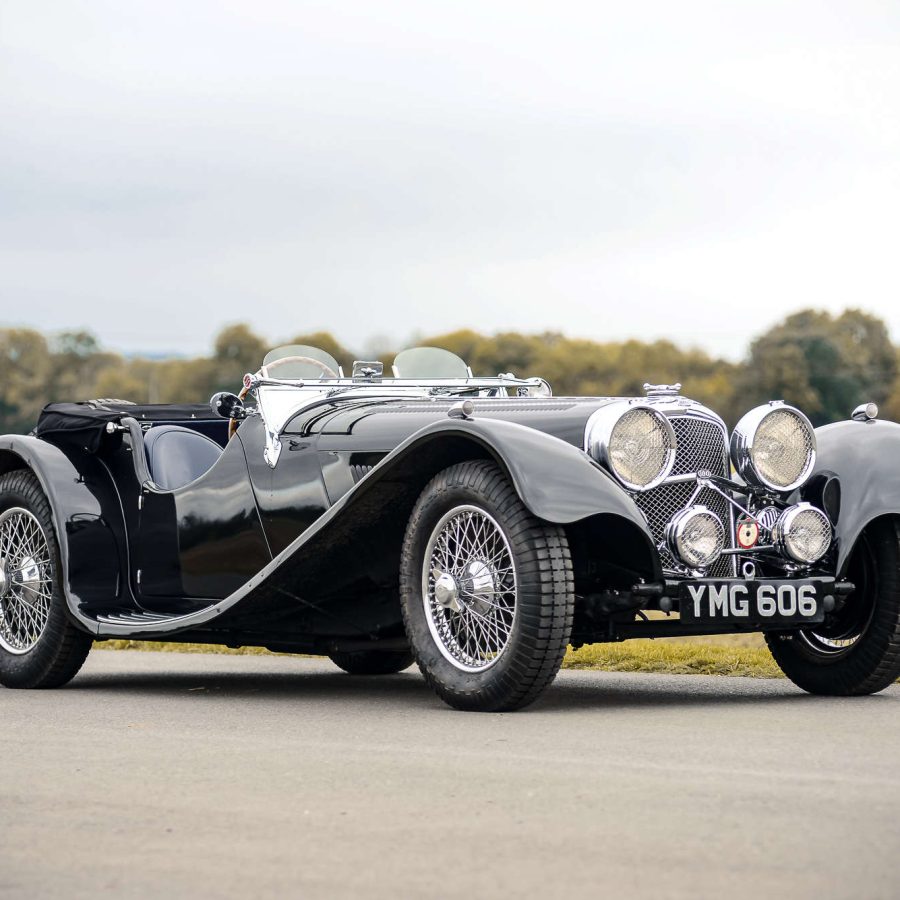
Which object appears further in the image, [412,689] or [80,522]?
[80,522]

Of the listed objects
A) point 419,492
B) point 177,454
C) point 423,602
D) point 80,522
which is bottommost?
point 423,602

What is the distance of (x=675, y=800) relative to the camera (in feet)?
14.7

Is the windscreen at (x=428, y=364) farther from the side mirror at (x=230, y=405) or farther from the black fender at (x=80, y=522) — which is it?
the black fender at (x=80, y=522)

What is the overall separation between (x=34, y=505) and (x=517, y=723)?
403 centimetres

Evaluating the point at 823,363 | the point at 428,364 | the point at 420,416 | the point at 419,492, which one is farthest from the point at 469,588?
the point at 823,363

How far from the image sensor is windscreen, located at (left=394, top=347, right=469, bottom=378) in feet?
31.5

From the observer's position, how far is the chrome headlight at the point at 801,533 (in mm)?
7223

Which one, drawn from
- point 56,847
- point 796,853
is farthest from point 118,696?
point 796,853

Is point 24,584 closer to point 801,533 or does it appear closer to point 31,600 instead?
point 31,600

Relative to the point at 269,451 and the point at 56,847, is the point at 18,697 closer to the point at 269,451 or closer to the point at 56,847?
the point at 269,451

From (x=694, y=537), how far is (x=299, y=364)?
10.4 feet

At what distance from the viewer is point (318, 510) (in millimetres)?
8078

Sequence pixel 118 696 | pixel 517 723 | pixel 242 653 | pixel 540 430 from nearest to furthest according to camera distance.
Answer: pixel 517 723
pixel 540 430
pixel 118 696
pixel 242 653

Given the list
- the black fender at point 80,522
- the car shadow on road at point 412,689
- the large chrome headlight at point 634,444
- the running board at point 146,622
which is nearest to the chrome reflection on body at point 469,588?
the car shadow on road at point 412,689
